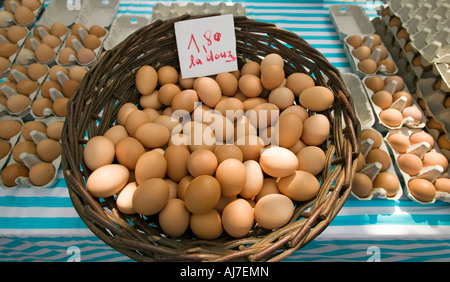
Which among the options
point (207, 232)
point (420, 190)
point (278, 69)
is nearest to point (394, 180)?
point (420, 190)

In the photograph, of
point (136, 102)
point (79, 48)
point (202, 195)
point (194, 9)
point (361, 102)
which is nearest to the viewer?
point (202, 195)

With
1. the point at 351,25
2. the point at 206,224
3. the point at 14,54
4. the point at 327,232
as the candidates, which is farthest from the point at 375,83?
the point at 14,54

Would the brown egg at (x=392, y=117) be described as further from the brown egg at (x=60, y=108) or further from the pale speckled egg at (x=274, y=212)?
the brown egg at (x=60, y=108)

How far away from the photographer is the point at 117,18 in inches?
48.7

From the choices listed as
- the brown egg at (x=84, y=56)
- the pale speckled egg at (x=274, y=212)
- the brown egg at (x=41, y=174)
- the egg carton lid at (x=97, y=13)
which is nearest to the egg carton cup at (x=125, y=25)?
the egg carton lid at (x=97, y=13)

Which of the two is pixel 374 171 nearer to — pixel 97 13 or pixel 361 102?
pixel 361 102

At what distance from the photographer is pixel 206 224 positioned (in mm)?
598

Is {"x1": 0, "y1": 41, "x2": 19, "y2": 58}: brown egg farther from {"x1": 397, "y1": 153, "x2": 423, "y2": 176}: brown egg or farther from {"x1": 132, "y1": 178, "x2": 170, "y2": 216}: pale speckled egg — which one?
{"x1": 397, "y1": 153, "x2": 423, "y2": 176}: brown egg

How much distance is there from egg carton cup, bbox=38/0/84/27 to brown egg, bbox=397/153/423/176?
1418 mm

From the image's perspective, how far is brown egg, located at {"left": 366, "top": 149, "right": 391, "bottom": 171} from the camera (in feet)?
2.68

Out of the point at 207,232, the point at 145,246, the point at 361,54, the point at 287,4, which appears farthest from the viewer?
the point at 287,4

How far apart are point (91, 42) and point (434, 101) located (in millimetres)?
1283

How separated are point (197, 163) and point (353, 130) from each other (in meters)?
A: 0.37
